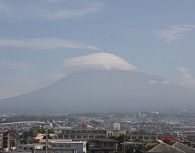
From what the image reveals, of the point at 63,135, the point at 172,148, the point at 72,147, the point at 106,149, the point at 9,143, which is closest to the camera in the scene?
the point at 172,148

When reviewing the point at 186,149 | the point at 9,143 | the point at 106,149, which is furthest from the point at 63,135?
the point at 186,149

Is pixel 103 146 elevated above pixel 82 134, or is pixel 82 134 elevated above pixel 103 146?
pixel 82 134

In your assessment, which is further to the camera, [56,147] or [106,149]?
[106,149]

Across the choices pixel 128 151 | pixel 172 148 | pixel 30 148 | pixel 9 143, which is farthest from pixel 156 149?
pixel 9 143

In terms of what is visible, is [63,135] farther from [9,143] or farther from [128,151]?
[128,151]

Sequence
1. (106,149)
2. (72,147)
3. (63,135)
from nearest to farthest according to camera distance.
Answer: (72,147), (106,149), (63,135)

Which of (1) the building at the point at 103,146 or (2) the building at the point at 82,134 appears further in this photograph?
(2) the building at the point at 82,134

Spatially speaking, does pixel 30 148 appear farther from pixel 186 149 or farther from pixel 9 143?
pixel 186 149

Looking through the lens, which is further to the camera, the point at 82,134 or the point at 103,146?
the point at 82,134

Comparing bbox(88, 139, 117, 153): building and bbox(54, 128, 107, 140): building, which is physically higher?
bbox(54, 128, 107, 140): building

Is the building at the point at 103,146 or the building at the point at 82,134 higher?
the building at the point at 82,134

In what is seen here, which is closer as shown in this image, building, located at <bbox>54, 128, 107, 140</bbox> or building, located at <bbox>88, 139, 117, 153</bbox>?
building, located at <bbox>88, 139, 117, 153</bbox>
